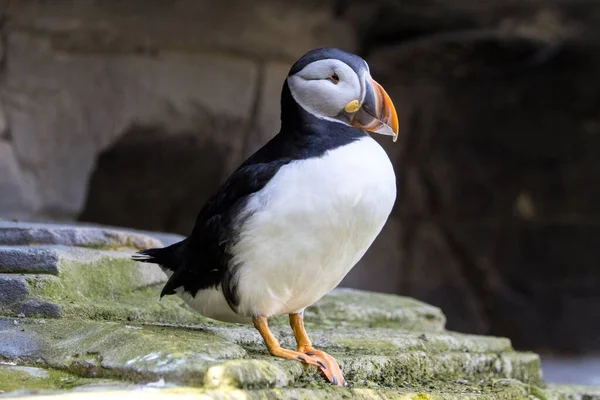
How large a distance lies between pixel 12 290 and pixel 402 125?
12.0 ft

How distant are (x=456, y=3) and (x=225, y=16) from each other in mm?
1085

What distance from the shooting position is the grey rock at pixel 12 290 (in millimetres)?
2363

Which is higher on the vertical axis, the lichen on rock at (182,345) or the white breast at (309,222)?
the white breast at (309,222)

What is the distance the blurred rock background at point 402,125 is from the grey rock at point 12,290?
6.32ft

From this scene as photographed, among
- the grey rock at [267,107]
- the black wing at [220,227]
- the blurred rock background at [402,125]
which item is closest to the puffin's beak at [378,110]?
the black wing at [220,227]

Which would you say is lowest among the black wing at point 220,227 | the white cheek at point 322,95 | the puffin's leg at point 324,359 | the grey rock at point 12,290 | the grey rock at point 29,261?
the grey rock at point 12,290

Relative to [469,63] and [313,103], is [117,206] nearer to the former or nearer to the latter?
[469,63]

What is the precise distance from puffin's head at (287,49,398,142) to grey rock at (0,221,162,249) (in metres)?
1.01

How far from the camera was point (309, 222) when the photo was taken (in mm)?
1979

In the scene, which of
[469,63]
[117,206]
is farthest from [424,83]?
[117,206]

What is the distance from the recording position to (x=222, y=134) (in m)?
4.95

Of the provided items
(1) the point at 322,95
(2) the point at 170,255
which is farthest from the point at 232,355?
(1) the point at 322,95

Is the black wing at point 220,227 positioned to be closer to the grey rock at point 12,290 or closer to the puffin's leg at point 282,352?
the puffin's leg at point 282,352

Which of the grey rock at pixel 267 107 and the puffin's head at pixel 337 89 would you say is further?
the grey rock at pixel 267 107
